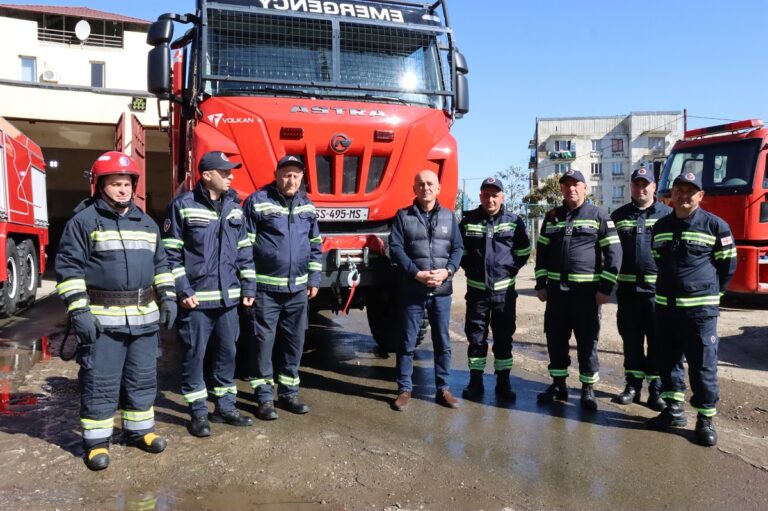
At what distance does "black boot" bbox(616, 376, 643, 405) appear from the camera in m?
5.05

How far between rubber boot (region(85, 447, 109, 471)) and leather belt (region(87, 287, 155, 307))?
0.84 metres

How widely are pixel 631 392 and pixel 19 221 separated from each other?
29.3 feet

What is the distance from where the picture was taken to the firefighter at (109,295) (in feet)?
11.5

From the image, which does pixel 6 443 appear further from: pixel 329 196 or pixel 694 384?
pixel 694 384

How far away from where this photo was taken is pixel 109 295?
3635 millimetres

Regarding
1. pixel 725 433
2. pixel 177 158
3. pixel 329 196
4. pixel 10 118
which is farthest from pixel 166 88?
pixel 10 118

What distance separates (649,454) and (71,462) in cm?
350

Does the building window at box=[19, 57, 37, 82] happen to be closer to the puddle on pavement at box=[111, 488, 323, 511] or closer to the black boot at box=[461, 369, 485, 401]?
the black boot at box=[461, 369, 485, 401]

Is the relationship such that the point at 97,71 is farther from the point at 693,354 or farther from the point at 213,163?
the point at 693,354

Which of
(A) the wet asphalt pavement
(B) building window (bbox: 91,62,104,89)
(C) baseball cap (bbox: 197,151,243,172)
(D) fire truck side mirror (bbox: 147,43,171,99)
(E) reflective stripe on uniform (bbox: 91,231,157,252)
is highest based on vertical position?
(B) building window (bbox: 91,62,104,89)

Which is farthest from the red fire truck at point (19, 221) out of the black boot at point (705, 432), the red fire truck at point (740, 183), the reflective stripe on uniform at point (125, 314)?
the red fire truck at point (740, 183)

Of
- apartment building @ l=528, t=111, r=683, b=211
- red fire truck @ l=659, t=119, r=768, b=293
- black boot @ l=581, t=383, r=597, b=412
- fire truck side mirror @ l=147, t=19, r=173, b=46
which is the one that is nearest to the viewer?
black boot @ l=581, t=383, r=597, b=412

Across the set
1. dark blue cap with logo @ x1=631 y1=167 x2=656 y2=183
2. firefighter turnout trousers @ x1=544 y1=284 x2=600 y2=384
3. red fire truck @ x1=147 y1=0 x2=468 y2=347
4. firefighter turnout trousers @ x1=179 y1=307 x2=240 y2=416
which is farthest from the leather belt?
dark blue cap with logo @ x1=631 y1=167 x2=656 y2=183

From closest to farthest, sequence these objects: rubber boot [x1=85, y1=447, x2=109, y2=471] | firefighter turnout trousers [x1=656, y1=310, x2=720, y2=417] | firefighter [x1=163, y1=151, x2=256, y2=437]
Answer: rubber boot [x1=85, y1=447, x2=109, y2=471] → firefighter [x1=163, y1=151, x2=256, y2=437] → firefighter turnout trousers [x1=656, y1=310, x2=720, y2=417]
